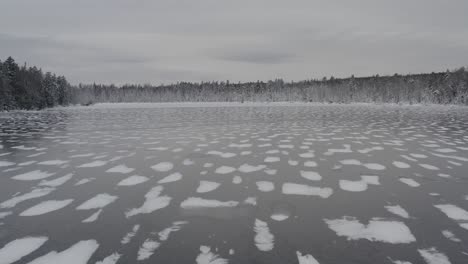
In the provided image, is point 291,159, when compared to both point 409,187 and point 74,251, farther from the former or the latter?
point 74,251

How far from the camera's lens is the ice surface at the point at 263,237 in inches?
132

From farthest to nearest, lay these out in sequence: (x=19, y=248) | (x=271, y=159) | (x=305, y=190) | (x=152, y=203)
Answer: (x=271, y=159) → (x=305, y=190) → (x=152, y=203) → (x=19, y=248)

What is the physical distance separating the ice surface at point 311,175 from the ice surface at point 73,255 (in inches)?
157

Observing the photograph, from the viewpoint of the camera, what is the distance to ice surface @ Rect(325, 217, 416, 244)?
356cm

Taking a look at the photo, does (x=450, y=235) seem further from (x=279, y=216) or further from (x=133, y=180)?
(x=133, y=180)

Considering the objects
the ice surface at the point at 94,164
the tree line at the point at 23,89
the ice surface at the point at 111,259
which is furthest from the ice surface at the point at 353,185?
the tree line at the point at 23,89

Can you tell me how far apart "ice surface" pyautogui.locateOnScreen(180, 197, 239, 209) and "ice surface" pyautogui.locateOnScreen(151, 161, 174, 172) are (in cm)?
222

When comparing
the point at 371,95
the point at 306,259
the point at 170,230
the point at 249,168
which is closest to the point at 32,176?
the point at 170,230

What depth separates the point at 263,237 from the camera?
3.57 m

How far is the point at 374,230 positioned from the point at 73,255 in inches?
129

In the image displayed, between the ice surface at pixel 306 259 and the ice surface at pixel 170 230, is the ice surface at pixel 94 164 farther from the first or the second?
the ice surface at pixel 306 259

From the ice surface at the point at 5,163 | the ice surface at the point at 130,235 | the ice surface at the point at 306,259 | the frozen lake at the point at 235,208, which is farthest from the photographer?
the ice surface at the point at 5,163

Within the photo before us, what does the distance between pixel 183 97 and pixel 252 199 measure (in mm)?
117455

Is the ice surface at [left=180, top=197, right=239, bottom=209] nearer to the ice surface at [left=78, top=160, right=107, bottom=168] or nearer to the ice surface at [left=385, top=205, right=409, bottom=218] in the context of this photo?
the ice surface at [left=385, top=205, right=409, bottom=218]
